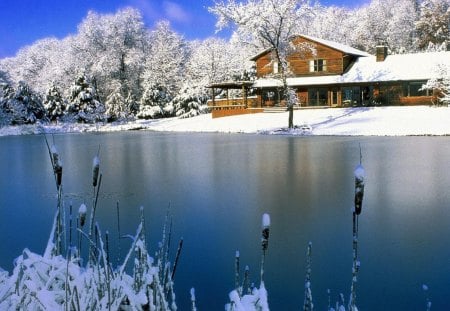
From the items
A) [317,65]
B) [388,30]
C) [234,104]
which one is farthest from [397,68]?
[388,30]

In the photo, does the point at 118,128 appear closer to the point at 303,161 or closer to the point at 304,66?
the point at 304,66

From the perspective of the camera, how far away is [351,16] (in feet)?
319

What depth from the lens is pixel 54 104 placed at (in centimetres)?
4994

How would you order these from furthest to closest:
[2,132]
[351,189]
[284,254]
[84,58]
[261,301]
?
[84,58], [2,132], [351,189], [284,254], [261,301]

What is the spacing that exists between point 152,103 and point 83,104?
24.2 feet

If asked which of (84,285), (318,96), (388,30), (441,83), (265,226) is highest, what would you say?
(388,30)

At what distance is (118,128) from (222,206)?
3746 centimetres

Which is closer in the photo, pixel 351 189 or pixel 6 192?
pixel 351 189

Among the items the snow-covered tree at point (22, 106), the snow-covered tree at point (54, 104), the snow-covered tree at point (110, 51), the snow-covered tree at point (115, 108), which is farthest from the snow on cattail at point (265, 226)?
the snow-covered tree at point (110, 51)

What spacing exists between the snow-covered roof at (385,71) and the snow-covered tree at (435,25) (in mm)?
23763

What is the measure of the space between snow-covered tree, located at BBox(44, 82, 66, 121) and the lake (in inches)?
1273

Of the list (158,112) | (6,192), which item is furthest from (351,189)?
(158,112)

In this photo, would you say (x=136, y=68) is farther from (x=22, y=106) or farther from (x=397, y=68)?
(x=397, y=68)

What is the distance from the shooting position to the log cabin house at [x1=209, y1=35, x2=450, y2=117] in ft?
135
